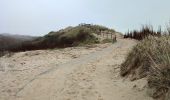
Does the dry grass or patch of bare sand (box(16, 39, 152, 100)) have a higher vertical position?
the dry grass

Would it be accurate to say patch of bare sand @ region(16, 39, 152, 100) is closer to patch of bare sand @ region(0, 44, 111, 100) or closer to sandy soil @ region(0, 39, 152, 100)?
sandy soil @ region(0, 39, 152, 100)

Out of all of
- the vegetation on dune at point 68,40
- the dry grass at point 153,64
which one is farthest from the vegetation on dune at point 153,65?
the vegetation on dune at point 68,40

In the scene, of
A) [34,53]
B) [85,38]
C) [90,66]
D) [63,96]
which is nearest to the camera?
[63,96]

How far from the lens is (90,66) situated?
12.6m

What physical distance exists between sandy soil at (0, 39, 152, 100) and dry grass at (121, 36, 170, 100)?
0.27m

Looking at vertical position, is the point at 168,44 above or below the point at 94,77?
above

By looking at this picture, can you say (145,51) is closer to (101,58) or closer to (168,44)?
(168,44)

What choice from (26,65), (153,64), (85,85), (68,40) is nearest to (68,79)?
(85,85)

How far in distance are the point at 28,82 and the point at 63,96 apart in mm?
2341

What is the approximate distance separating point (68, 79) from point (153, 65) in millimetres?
3353

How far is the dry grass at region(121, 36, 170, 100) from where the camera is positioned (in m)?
7.69

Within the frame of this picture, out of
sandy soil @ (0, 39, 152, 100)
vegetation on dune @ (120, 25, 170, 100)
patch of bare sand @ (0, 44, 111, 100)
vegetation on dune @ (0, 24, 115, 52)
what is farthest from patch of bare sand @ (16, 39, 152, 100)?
vegetation on dune @ (0, 24, 115, 52)

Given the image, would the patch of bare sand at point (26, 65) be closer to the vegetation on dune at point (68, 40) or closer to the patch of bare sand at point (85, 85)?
the patch of bare sand at point (85, 85)

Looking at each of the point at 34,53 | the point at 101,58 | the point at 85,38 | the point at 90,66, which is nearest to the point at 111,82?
the point at 90,66
